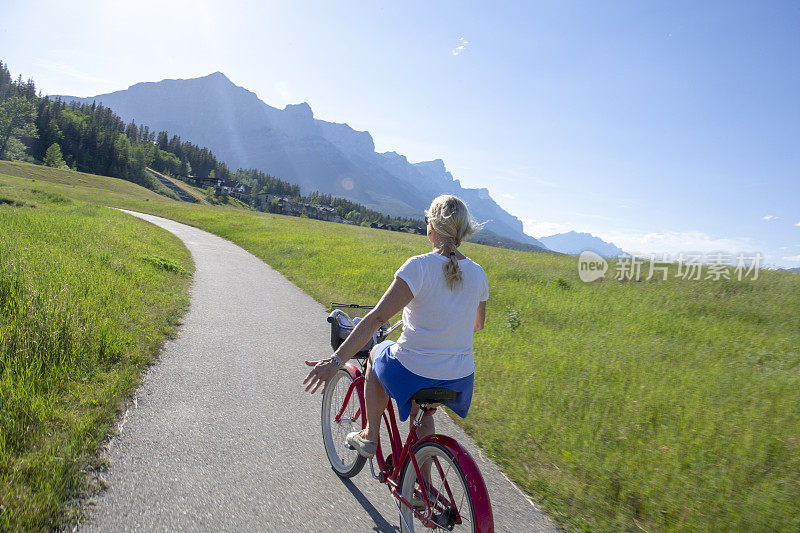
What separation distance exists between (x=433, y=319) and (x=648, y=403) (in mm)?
4358

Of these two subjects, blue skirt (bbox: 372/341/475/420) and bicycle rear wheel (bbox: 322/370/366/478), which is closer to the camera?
blue skirt (bbox: 372/341/475/420)

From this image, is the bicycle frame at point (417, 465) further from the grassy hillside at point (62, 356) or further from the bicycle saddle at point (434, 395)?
the grassy hillside at point (62, 356)

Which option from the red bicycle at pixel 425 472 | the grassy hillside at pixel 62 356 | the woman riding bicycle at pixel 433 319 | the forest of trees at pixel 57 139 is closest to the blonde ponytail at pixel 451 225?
the woman riding bicycle at pixel 433 319

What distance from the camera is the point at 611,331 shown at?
29.2 ft

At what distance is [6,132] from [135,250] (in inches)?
4316

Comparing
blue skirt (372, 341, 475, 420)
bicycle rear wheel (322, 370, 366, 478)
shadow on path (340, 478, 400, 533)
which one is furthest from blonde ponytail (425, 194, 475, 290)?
shadow on path (340, 478, 400, 533)

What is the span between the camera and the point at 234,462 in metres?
3.47

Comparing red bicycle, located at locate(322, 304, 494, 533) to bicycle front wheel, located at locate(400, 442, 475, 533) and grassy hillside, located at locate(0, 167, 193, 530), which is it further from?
grassy hillside, located at locate(0, 167, 193, 530)

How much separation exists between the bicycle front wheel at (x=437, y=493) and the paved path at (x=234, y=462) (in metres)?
0.44

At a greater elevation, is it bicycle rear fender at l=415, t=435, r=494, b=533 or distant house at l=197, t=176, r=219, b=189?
distant house at l=197, t=176, r=219, b=189

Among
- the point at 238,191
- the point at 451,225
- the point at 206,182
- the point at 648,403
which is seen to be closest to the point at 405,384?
the point at 451,225

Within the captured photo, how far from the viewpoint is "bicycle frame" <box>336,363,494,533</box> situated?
217 centimetres

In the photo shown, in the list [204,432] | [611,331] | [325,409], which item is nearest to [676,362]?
[611,331]

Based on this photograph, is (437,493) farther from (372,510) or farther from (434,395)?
(372,510)
